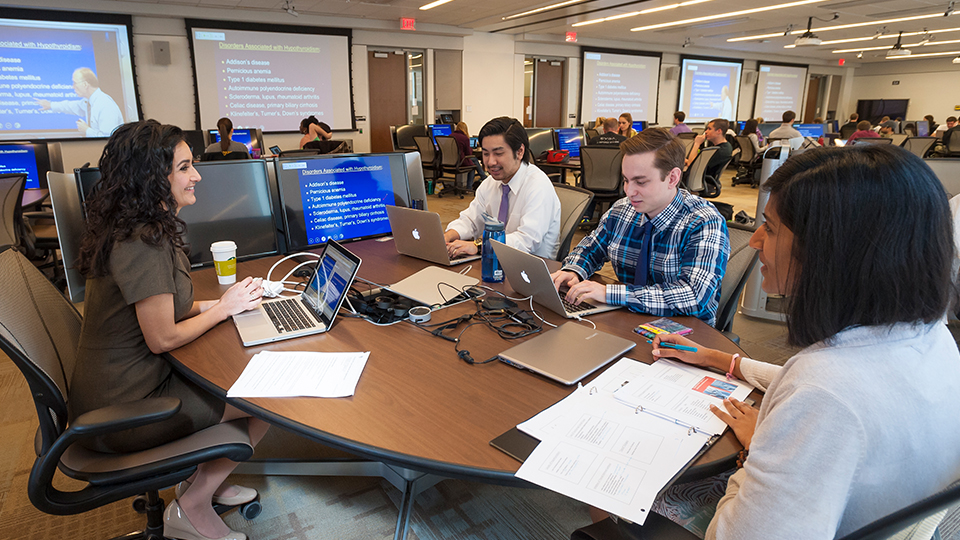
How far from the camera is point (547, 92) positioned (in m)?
12.4

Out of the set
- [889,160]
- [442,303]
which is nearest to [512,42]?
[442,303]

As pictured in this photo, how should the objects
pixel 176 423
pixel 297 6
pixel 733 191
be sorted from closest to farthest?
pixel 176 423 < pixel 297 6 < pixel 733 191

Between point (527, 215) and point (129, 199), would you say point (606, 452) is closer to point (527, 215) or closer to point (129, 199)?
point (129, 199)

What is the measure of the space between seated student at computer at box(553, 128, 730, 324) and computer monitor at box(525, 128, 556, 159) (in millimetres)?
5615

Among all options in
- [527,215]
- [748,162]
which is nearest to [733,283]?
[527,215]

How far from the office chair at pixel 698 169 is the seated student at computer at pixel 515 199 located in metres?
3.58

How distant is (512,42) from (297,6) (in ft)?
15.4

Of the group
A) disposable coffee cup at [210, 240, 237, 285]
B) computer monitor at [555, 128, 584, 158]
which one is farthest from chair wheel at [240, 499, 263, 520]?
computer monitor at [555, 128, 584, 158]

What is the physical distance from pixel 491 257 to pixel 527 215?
582 millimetres

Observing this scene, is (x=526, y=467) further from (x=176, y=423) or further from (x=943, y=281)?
(x=176, y=423)

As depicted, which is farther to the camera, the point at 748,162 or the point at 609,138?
the point at 748,162

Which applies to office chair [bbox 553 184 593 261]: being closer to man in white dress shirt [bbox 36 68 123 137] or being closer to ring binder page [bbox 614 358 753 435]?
ring binder page [bbox 614 358 753 435]

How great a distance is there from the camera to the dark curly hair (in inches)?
55.3

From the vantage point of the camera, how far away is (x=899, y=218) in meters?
0.70
